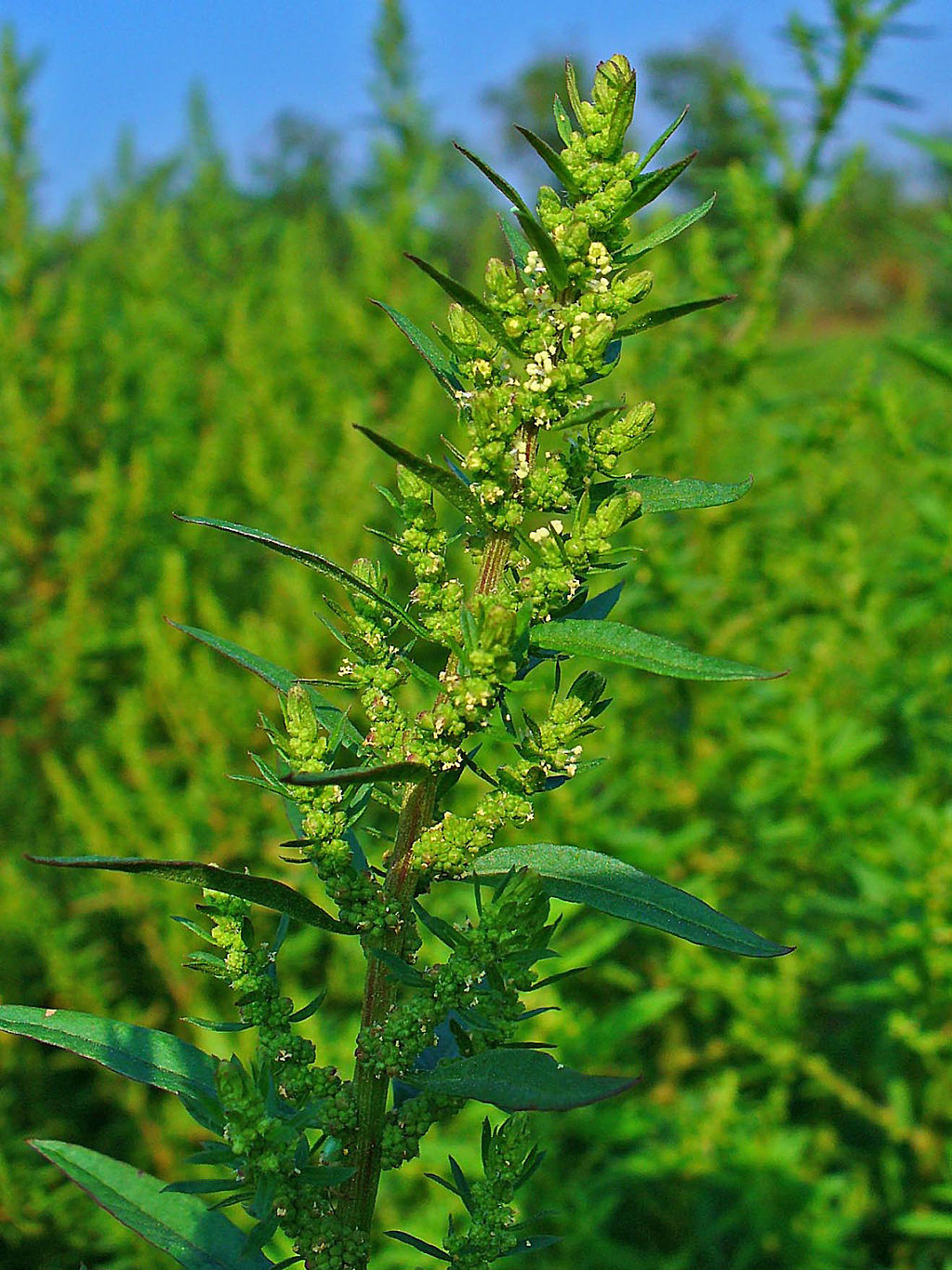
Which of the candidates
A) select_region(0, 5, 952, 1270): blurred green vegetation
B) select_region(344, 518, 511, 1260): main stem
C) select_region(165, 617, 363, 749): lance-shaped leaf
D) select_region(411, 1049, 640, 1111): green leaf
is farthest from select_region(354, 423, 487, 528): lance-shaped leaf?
select_region(0, 5, 952, 1270): blurred green vegetation

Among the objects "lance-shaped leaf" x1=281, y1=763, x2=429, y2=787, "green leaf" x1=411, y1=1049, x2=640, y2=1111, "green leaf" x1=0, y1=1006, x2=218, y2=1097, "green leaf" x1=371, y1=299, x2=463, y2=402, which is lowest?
"green leaf" x1=0, y1=1006, x2=218, y2=1097

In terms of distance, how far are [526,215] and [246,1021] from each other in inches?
17.9

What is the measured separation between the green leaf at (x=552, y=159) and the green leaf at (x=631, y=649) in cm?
23

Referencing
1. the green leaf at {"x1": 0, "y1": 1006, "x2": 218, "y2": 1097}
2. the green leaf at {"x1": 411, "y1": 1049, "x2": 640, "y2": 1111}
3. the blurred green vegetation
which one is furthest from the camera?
the blurred green vegetation

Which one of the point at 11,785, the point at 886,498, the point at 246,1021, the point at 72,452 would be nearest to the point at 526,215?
the point at 246,1021

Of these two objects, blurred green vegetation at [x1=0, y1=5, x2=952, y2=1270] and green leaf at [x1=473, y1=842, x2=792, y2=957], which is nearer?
green leaf at [x1=473, y1=842, x2=792, y2=957]

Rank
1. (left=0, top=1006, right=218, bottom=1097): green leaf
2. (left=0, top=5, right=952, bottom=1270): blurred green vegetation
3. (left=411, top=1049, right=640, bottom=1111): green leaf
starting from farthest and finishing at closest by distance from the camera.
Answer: (left=0, top=5, right=952, bottom=1270): blurred green vegetation, (left=0, top=1006, right=218, bottom=1097): green leaf, (left=411, top=1049, right=640, bottom=1111): green leaf

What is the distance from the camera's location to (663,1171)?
1675 millimetres

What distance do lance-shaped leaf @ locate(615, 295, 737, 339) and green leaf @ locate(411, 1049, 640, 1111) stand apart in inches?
14.0

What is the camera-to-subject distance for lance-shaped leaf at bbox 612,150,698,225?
1.91ft

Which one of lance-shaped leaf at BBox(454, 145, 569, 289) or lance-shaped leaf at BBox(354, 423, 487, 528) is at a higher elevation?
lance-shaped leaf at BBox(454, 145, 569, 289)

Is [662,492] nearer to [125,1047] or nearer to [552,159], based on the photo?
[552,159]

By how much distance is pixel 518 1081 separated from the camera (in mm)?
531

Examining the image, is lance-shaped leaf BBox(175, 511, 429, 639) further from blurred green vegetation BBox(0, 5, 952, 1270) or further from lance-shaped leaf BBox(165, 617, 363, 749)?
blurred green vegetation BBox(0, 5, 952, 1270)
